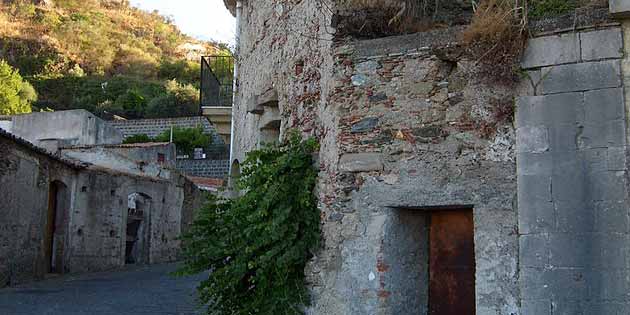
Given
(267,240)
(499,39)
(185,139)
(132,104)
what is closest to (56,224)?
(267,240)

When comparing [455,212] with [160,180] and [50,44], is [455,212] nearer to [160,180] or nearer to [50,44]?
[160,180]

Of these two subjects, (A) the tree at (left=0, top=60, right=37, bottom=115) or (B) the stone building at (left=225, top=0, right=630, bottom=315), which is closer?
(B) the stone building at (left=225, top=0, right=630, bottom=315)

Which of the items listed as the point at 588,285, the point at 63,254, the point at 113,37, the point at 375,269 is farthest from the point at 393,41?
the point at 113,37

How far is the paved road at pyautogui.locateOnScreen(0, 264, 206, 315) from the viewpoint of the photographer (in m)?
9.56

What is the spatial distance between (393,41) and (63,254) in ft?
45.5

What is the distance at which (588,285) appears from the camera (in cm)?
483

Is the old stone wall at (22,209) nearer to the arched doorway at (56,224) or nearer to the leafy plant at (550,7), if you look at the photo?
the arched doorway at (56,224)

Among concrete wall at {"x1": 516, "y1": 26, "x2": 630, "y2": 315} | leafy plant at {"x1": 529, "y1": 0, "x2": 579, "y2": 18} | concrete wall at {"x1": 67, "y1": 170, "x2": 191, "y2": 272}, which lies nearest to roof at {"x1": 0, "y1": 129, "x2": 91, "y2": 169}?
concrete wall at {"x1": 67, "y1": 170, "x2": 191, "y2": 272}

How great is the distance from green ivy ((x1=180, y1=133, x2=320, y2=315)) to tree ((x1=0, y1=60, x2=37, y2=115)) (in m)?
31.2

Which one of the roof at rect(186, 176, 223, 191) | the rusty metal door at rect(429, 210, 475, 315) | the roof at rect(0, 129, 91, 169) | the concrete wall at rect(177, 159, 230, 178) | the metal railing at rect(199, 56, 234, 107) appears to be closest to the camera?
the rusty metal door at rect(429, 210, 475, 315)

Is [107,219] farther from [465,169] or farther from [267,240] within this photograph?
[465,169]

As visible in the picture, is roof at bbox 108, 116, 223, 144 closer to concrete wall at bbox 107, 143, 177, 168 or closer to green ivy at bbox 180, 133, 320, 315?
concrete wall at bbox 107, 143, 177, 168

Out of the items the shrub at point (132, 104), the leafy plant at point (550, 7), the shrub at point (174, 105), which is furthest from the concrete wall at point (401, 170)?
the shrub at point (132, 104)

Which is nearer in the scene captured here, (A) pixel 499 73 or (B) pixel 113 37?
(A) pixel 499 73
